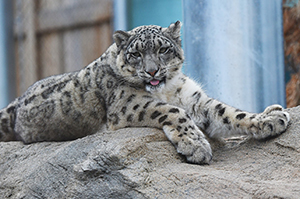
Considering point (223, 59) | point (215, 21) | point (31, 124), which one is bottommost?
point (31, 124)

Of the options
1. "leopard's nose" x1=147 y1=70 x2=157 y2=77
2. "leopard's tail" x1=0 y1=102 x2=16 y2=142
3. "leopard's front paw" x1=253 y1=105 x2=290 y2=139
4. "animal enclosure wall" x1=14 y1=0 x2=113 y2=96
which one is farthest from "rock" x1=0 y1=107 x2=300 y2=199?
"animal enclosure wall" x1=14 y1=0 x2=113 y2=96

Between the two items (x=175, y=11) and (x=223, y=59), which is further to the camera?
(x=175, y=11)

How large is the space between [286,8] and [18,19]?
4220 mm

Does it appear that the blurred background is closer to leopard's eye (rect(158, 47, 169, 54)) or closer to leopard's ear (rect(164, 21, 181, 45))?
leopard's ear (rect(164, 21, 181, 45))

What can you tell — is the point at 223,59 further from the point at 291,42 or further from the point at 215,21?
the point at 291,42

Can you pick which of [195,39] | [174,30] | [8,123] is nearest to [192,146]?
[174,30]

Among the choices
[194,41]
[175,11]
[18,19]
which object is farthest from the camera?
[18,19]

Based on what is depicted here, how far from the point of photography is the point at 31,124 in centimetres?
425

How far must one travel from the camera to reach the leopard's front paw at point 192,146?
3125 mm

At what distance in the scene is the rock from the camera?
2.66 meters

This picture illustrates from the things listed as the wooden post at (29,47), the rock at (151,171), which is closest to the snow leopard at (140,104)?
the rock at (151,171)

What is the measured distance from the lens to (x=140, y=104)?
3.67 meters

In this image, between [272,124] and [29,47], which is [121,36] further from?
[29,47]

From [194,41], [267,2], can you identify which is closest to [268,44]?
→ [267,2]
